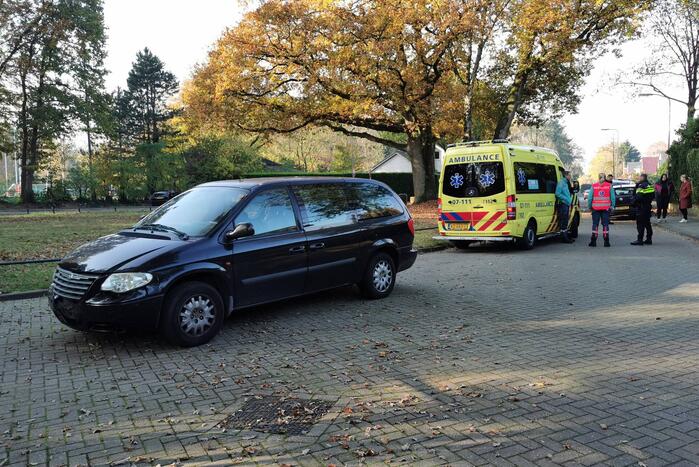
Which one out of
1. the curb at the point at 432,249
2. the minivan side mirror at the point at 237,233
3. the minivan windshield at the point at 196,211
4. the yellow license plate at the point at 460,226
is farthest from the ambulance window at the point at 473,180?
the minivan side mirror at the point at 237,233

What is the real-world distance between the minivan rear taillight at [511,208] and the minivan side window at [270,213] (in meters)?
7.70

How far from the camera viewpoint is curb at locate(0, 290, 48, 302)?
8289 millimetres

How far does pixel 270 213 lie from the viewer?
265 inches

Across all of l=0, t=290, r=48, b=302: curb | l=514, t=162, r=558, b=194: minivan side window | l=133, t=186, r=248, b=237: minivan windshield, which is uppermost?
l=514, t=162, r=558, b=194: minivan side window

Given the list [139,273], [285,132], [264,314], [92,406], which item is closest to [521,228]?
[264,314]

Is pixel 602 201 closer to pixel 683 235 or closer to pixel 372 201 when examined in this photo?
pixel 683 235

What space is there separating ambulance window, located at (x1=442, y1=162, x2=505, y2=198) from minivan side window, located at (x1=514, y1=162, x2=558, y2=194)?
1.66 feet

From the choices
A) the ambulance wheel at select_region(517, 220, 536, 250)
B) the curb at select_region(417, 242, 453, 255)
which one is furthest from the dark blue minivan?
the ambulance wheel at select_region(517, 220, 536, 250)

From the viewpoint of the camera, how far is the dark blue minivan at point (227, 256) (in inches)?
216

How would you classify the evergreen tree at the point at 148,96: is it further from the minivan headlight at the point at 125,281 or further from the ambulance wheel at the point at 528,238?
the minivan headlight at the point at 125,281

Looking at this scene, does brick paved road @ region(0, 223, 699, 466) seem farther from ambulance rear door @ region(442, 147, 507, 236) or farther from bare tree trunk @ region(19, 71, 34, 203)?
bare tree trunk @ region(19, 71, 34, 203)

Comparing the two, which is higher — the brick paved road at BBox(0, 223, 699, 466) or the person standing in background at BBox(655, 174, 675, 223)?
the person standing in background at BBox(655, 174, 675, 223)

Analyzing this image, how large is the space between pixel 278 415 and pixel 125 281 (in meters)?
2.35

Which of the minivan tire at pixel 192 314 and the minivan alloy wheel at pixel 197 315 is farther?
the minivan alloy wheel at pixel 197 315
